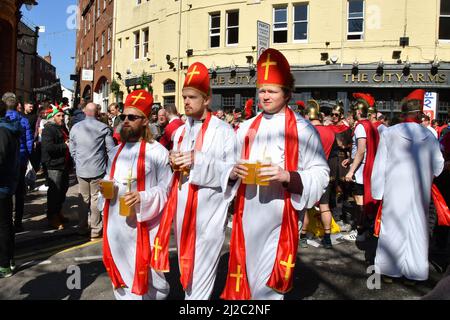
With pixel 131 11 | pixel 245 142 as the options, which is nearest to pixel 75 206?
pixel 245 142

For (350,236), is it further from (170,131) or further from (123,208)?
(123,208)

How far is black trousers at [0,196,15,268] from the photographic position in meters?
4.53

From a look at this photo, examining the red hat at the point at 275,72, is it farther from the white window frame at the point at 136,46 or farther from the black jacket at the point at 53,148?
the white window frame at the point at 136,46

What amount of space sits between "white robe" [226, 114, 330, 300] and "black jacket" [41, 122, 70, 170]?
185 inches

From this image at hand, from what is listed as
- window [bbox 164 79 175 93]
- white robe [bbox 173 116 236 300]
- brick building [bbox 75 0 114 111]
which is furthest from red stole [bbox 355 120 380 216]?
brick building [bbox 75 0 114 111]

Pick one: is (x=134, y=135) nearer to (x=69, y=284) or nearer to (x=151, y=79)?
(x=69, y=284)

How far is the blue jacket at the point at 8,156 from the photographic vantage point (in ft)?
14.5

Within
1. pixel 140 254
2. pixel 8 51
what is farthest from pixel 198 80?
pixel 8 51

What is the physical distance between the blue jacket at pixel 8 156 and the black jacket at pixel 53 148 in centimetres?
206

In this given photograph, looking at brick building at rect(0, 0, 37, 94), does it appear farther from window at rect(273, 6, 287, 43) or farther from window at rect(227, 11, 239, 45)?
window at rect(273, 6, 287, 43)

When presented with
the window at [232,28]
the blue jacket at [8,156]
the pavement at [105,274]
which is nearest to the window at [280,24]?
the window at [232,28]
